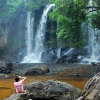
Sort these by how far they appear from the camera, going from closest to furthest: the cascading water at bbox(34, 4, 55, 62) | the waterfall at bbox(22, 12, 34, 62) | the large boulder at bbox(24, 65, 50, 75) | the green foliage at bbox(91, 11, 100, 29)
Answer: the green foliage at bbox(91, 11, 100, 29)
the large boulder at bbox(24, 65, 50, 75)
the cascading water at bbox(34, 4, 55, 62)
the waterfall at bbox(22, 12, 34, 62)

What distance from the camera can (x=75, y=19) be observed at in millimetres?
21984

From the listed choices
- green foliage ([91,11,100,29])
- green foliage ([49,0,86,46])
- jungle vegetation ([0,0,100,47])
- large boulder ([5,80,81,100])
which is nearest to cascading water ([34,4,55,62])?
jungle vegetation ([0,0,100,47])

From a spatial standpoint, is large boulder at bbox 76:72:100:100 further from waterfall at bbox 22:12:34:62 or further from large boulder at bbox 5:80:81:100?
waterfall at bbox 22:12:34:62

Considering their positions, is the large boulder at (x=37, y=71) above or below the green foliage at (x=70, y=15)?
below

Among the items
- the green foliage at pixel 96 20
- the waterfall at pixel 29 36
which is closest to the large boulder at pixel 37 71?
the green foliage at pixel 96 20

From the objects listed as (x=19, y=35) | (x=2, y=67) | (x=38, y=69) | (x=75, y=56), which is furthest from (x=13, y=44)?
(x=38, y=69)

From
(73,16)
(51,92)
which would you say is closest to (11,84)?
(51,92)

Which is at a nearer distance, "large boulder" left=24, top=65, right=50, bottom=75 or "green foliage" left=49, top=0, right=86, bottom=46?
"green foliage" left=49, top=0, right=86, bottom=46

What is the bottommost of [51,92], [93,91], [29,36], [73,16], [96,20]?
[51,92]

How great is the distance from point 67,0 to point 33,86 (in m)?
12.2

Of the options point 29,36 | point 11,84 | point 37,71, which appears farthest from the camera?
point 29,36

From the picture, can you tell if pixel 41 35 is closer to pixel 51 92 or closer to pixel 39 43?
pixel 39 43

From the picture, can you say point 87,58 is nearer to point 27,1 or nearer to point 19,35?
point 19,35

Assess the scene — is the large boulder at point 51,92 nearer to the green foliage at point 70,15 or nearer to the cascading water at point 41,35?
the green foliage at point 70,15
